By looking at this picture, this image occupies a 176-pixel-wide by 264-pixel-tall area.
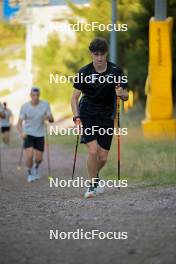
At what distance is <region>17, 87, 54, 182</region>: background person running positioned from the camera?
14883mm

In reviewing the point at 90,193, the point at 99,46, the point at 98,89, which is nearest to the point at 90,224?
the point at 90,193

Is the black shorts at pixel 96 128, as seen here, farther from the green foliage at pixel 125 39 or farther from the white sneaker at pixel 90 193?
the green foliage at pixel 125 39

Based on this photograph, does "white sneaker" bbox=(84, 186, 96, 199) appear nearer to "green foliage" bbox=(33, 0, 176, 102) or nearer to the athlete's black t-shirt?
the athlete's black t-shirt

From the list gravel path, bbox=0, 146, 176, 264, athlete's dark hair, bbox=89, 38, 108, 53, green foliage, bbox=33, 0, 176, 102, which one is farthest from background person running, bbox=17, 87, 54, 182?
green foliage, bbox=33, 0, 176, 102

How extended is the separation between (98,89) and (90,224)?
2.30 metres

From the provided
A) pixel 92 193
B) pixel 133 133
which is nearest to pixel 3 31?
Answer: pixel 133 133

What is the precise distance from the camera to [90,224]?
327 inches

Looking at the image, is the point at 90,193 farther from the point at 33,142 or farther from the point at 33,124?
the point at 33,142

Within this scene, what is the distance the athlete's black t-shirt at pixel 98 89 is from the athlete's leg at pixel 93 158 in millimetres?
365

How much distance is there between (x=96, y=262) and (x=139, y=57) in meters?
21.5

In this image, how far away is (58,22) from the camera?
43656 millimetres

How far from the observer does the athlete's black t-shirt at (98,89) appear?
10055 mm

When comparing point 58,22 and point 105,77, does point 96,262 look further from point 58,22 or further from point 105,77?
point 58,22

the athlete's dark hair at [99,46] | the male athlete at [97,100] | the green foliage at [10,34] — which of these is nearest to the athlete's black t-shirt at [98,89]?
the male athlete at [97,100]
